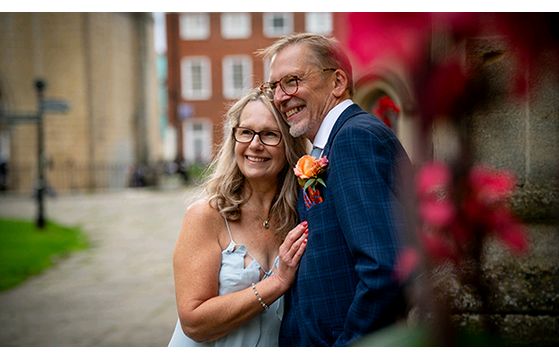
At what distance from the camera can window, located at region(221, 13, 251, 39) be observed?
2756 cm

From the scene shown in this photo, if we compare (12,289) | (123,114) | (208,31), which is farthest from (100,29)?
(12,289)

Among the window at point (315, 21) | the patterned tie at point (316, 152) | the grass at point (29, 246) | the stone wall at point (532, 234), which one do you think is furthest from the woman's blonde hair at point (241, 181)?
the window at point (315, 21)

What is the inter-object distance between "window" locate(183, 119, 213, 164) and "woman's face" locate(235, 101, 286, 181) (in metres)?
25.9

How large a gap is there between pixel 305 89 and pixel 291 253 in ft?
1.49

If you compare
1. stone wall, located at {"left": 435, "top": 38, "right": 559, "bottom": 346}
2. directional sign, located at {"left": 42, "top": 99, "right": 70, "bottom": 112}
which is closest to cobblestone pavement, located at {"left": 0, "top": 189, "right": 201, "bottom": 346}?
stone wall, located at {"left": 435, "top": 38, "right": 559, "bottom": 346}

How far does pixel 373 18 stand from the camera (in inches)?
20.2

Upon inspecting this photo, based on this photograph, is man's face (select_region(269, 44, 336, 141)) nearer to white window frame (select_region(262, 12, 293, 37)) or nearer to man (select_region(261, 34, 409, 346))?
man (select_region(261, 34, 409, 346))

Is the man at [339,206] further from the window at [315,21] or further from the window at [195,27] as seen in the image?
the window at [195,27]

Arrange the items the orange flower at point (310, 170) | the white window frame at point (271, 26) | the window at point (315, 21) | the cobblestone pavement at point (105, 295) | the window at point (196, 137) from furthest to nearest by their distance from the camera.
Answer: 1. the window at point (196, 137)
2. the white window frame at point (271, 26)
3. the window at point (315, 21)
4. the cobblestone pavement at point (105, 295)
5. the orange flower at point (310, 170)

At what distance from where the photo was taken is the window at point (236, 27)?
1085 inches

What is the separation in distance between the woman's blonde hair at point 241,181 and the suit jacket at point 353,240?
1.15 feet

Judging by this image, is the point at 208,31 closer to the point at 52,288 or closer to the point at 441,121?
the point at 52,288

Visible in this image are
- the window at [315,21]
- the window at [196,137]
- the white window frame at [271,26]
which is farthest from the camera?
the window at [196,137]

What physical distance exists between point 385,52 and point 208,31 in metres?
28.2
